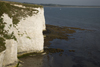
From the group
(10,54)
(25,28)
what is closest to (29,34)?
(25,28)

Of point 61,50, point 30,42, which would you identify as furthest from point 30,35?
point 61,50

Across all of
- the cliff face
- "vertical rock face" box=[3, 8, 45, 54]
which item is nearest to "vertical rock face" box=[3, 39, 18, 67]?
the cliff face

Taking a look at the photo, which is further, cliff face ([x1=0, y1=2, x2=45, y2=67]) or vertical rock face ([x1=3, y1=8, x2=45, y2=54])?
vertical rock face ([x1=3, y1=8, x2=45, y2=54])

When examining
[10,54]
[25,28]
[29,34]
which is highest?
[25,28]

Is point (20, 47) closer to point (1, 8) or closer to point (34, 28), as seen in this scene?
point (34, 28)

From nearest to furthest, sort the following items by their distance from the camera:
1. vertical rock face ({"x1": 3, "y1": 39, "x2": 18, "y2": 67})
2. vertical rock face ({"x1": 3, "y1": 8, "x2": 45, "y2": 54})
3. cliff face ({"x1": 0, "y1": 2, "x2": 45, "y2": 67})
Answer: vertical rock face ({"x1": 3, "y1": 39, "x2": 18, "y2": 67})
cliff face ({"x1": 0, "y1": 2, "x2": 45, "y2": 67})
vertical rock face ({"x1": 3, "y1": 8, "x2": 45, "y2": 54})

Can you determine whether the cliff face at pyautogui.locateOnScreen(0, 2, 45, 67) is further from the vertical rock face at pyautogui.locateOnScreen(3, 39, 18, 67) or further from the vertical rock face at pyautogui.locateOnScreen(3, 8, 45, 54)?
the vertical rock face at pyautogui.locateOnScreen(3, 39, 18, 67)

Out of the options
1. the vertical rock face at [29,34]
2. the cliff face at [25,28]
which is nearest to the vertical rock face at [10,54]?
the cliff face at [25,28]

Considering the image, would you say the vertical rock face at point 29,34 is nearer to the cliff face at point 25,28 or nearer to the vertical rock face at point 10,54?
the cliff face at point 25,28

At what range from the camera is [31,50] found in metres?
23.9

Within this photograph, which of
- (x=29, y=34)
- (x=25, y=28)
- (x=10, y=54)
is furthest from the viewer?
(x=29, y=34)

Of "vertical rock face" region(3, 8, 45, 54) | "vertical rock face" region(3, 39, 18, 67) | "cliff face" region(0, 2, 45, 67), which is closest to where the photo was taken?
"vertical rock face" region(3, 39, 18, 67)

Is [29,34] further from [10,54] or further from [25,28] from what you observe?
[10,54]

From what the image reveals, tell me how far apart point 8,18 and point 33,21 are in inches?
265
